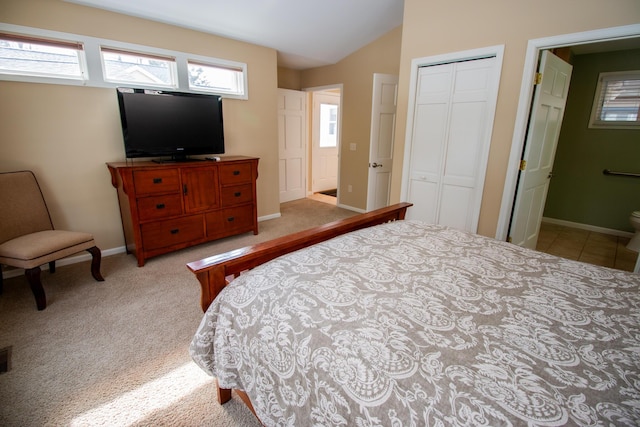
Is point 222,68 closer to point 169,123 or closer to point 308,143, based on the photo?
point 169,123

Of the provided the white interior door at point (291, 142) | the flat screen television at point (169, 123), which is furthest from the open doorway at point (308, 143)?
the flat screen television at point (169, 123)

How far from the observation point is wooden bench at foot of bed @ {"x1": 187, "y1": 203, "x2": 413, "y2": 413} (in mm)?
1283

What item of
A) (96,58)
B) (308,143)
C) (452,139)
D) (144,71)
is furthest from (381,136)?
(96,58)

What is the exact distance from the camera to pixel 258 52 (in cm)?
403

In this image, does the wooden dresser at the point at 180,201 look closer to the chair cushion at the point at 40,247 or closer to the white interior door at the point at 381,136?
the chair cushion at the point at 40,247

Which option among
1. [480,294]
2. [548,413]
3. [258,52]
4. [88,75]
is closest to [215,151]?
[88,75]

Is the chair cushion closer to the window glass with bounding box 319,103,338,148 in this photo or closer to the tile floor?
the window glass with bounding box 319,103,338,148

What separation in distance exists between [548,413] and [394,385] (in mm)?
353

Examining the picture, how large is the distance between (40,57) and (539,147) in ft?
15.6

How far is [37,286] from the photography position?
2238mm

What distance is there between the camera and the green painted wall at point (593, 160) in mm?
3926

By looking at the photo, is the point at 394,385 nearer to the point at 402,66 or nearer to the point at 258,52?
the point at 402,66

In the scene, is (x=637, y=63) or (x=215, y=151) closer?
(x=215, y=151)

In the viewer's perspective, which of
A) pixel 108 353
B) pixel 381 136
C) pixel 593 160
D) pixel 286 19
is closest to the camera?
pixel 108 353
